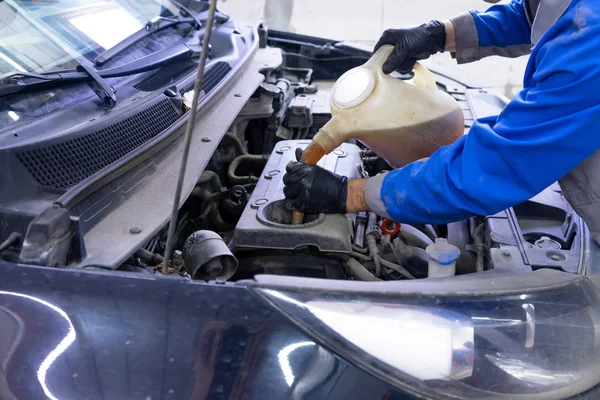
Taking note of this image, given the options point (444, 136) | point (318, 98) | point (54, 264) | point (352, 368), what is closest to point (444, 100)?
point (444, 136)

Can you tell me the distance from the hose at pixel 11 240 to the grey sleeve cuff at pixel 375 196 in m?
0.83

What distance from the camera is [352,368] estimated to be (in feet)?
3.23

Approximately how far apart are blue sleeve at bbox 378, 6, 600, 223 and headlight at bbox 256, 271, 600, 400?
290 millimetres

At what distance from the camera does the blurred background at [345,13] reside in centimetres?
703

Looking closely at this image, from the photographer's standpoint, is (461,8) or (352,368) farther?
(461,8)

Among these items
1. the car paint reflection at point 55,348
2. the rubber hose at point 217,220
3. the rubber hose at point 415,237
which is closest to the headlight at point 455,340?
the car paint reflection at point 55,348

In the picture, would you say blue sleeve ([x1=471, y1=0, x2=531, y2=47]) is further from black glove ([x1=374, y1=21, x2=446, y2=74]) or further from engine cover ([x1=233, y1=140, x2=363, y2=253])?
engine cover ([x1=233, y1=140, x2=363, y2=253])

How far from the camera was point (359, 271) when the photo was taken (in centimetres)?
149

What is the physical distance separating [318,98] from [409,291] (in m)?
1.68

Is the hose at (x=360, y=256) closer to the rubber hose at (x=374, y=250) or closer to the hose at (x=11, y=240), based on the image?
the rubber hose at (x=374, y=250)

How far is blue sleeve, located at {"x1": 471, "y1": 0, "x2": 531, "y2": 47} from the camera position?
195 cm

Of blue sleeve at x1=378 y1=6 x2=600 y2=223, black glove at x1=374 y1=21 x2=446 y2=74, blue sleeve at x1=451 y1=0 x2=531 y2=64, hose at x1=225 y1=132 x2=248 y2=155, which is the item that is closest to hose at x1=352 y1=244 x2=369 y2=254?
blue sleeve at x1=378 y1=6 x2=600 y2=223

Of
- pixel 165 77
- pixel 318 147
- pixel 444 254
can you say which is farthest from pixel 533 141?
pixel 165 77

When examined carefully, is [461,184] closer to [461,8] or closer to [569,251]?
[569,251]
